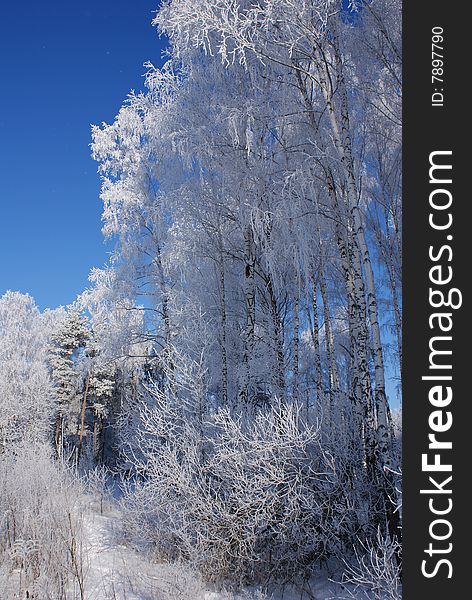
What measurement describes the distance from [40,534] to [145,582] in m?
1.29

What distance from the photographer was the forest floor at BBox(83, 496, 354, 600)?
455 cm

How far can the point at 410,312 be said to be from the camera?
2.38 metres

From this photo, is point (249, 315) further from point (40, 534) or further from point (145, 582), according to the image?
point (40, 534)

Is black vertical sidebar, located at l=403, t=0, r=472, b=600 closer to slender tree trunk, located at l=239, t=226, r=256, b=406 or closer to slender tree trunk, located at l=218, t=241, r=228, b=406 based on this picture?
slender tree trunk, located at l=239, t=226, r=256, b=406

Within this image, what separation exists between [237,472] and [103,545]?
7.41 ft

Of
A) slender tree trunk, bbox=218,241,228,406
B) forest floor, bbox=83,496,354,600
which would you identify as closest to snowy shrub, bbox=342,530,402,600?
forest floor, bbox=83,496,354,600

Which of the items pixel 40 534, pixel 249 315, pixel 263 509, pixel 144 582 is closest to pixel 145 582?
pixel 144 582

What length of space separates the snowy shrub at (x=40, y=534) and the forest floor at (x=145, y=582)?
0.80ft

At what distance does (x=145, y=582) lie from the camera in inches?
191

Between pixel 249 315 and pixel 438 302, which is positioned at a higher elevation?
pixel 249 315

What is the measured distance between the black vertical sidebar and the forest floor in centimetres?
239

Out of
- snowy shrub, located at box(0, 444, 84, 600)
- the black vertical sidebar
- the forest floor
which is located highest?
the black vertical sidebar

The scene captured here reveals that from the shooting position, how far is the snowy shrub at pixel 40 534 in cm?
435

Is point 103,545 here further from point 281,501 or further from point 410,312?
point 410,312
